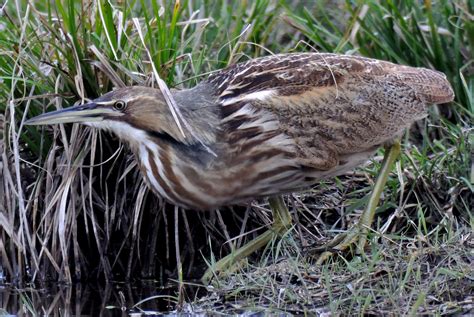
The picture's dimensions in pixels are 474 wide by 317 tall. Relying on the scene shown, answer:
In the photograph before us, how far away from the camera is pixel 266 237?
171 inches

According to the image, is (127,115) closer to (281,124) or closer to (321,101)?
(281,124)

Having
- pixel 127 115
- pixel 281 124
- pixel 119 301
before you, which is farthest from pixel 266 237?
pixel 127 115

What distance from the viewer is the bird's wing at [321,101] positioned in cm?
411

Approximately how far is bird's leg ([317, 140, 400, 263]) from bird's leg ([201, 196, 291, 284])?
20cm

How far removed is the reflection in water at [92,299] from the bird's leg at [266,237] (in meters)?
0.14

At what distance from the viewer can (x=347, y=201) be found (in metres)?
4.75

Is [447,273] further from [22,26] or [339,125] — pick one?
[22,26]

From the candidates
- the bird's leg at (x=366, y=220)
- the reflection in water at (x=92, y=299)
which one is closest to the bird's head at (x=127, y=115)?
the reflection in water at (x=92, y=299)

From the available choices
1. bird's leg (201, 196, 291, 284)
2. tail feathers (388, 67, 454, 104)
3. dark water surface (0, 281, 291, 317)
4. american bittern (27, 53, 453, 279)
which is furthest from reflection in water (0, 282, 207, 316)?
tail feathers (388, 67, 454, 104)

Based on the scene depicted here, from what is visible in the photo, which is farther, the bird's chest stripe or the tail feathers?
the tail feathers

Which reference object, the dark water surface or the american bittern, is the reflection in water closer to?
the dark water surface

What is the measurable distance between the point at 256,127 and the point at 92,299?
96 centimetres

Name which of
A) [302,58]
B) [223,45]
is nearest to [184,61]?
[223,45]

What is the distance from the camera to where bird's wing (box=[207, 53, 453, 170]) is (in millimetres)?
4105
